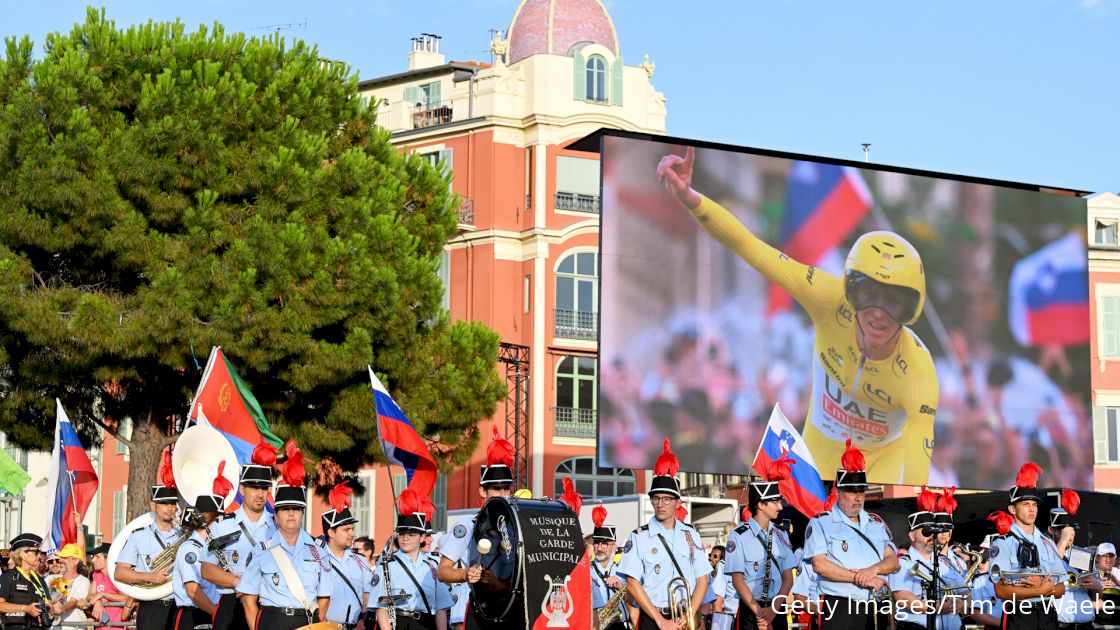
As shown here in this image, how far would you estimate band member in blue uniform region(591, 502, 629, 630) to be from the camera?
16547mm

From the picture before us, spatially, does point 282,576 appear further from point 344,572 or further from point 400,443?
point 400,443

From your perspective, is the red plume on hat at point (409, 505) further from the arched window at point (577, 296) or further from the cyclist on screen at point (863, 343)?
the arched window at point (577, 296)

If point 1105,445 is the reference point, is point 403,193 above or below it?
above

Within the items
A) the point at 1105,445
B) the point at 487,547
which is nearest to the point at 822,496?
the point at 487,547

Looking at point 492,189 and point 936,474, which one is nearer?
point 936,474

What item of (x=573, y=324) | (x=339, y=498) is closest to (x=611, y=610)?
(x=339, y=498)

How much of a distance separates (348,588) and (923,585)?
5.34 metres

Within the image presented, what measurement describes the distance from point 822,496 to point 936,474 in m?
12.0

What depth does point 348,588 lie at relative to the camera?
16.0m

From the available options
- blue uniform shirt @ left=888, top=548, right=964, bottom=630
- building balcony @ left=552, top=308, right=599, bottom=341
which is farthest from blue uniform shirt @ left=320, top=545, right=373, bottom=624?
building balcony @ left=552, top=308, right=599, bottom=341

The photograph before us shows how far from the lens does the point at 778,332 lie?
104 ft

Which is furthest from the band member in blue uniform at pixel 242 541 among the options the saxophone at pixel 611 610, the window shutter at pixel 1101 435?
the window shutter at pixel 1101 435

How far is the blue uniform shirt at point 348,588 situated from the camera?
15.9 metres

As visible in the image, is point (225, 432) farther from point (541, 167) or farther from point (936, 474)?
point (541, 167)
